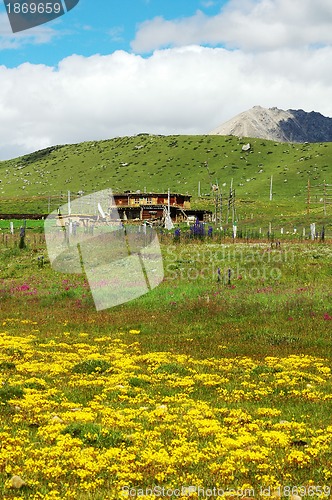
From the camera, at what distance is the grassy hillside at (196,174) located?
132000 millimetres

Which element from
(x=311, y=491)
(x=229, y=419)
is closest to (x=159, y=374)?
(x=229, y=419)

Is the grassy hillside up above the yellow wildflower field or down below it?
above

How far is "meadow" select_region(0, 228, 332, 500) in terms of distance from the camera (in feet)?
26.1

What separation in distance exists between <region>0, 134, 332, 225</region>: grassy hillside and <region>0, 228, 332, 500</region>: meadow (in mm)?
83321

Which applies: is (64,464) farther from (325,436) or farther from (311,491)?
(325,436)

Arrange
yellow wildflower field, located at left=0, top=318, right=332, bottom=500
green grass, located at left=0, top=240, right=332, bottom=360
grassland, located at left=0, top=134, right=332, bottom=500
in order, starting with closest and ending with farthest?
A: yellow wildflower field, located at left=0, top=318, right=332, bottom=500 < grassland, located at left=0, top=134, right=332, bottom=500 < green grass, located at left=0, top=240, right=332, bottom=360

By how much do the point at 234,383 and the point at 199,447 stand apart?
17.7 feet

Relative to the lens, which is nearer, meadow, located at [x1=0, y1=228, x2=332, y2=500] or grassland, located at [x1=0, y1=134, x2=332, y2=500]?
meadow, located at [x1=0, y1=228, x2=332, y2=500]

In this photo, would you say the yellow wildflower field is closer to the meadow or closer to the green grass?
the meadow

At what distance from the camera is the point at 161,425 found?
10438 mm

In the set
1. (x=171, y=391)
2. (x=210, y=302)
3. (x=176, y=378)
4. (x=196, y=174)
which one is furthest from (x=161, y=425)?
(x=196, y=174)

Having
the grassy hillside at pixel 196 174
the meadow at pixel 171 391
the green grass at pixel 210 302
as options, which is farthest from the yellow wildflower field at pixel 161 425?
the grassy hillside at pixel 196 174

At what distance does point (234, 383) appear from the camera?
14516 millimetres

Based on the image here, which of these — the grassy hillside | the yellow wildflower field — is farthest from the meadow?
the grassy hillside
